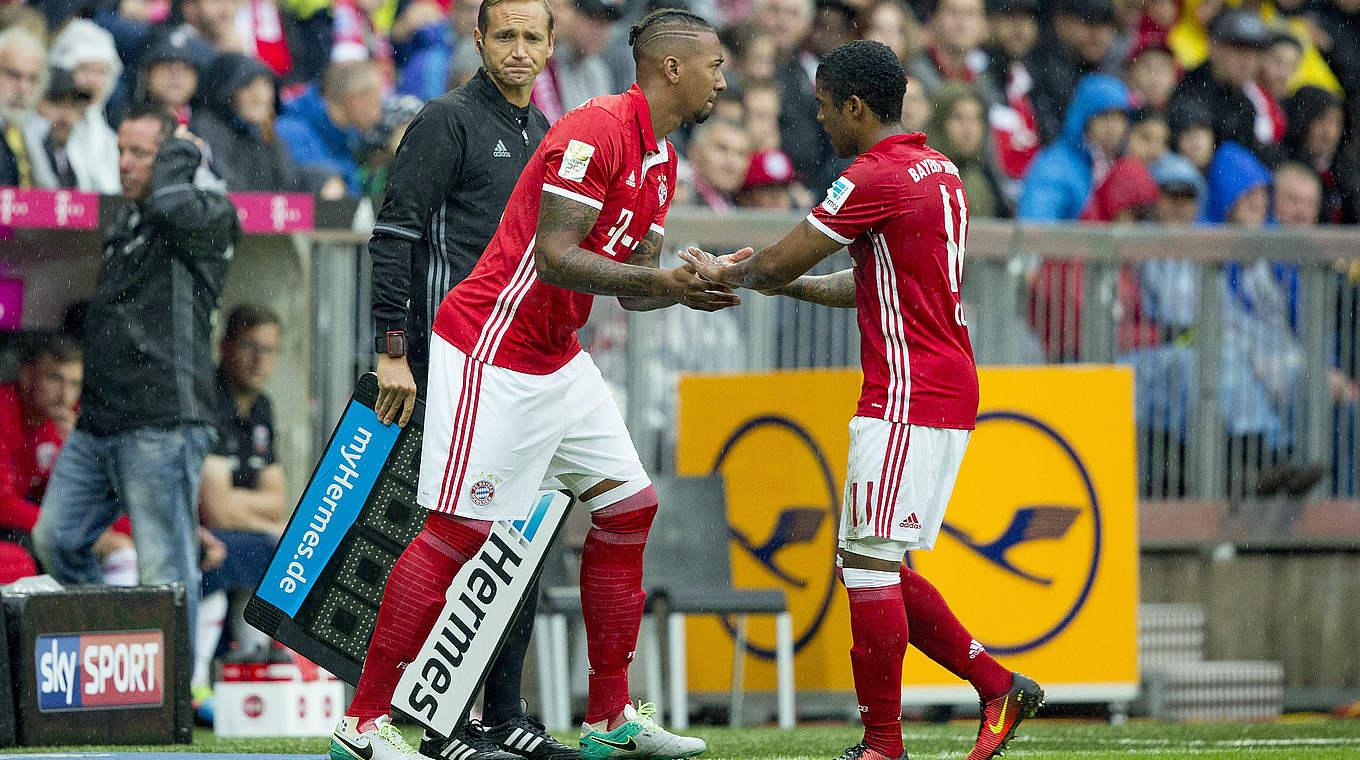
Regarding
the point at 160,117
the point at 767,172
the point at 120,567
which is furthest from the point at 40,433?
the point at 767,172

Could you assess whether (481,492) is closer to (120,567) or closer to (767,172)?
(120,567)

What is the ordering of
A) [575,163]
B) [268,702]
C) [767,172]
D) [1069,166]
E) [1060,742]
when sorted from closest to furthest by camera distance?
[575,163]
[1060,742]
[268,702]
[767,172]
[1069,166]

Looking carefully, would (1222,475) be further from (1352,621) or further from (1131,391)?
(1131,391)

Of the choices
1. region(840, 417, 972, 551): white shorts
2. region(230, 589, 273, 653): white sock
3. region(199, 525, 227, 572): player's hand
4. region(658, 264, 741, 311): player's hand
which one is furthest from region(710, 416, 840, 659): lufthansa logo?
region(658, 264, 741, 311): player's hand

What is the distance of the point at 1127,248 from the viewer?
9.66 metres

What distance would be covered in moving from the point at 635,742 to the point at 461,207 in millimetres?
1793

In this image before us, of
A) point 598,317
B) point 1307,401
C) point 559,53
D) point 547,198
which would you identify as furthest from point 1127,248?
point 547,198

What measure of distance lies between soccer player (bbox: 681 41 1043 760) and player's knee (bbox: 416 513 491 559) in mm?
994

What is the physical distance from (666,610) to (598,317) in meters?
1.62

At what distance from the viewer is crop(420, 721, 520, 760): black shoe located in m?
5.31

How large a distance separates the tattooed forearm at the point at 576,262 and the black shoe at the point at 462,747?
1460mm

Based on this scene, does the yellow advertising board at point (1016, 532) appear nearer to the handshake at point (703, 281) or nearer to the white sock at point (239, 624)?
the white sock at point (239, 624)

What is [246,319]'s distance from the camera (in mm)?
8578

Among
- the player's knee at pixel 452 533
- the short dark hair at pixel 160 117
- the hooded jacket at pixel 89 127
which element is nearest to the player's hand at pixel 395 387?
the player's knee at pixel 452 533
